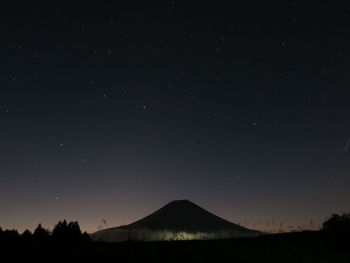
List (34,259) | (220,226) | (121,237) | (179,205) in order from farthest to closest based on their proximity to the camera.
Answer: (179,205)
(220,226)
(121,237)
(34,259)

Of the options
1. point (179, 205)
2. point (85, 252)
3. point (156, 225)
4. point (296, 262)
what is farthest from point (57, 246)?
point (179, 205)

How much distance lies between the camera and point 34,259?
39.7 ft

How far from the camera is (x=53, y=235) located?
51.6ft

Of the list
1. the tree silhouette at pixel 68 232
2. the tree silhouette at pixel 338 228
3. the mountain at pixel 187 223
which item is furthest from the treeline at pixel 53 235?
the mountain at pixel 187 223

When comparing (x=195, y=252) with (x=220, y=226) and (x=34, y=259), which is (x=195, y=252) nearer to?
(x=34, y=259)

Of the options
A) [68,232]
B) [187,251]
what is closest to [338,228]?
[187,251]

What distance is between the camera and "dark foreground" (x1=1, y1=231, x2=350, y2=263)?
12383 millimetres

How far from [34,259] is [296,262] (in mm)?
8840

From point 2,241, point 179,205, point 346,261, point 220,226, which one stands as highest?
point 179,205

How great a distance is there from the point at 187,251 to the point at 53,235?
542cm

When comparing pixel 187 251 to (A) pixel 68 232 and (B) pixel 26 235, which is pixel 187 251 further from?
(B) pixel 26 235

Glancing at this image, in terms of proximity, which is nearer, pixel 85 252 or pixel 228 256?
pixel 85 252

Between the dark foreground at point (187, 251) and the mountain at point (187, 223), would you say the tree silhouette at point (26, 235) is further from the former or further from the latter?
the mountain at point (187, 223)

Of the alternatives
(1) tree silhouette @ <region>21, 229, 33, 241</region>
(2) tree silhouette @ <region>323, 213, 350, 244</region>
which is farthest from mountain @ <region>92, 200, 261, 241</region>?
(1) tree silhouette @ <region>21, 229, 33, 241</region>
